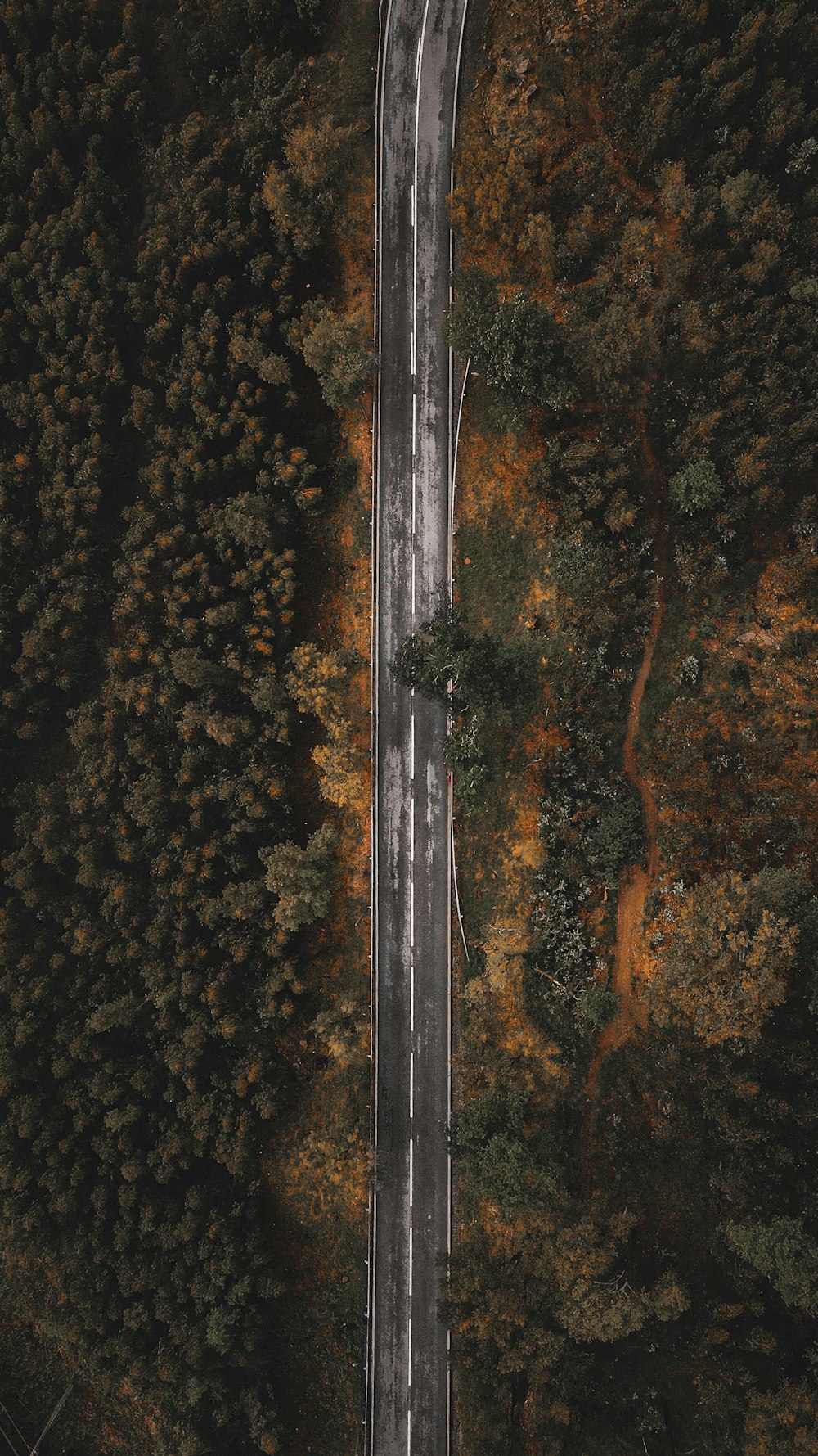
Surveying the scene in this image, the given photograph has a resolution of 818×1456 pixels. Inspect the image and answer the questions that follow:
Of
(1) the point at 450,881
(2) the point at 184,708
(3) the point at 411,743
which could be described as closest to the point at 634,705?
(3) the point at 411,743

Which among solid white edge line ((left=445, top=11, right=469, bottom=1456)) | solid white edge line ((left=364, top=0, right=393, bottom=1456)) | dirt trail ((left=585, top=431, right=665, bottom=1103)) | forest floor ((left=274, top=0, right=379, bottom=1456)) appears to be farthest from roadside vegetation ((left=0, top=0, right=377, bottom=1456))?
dirt trail ((left=585, top=431, right=665, bottom=1103))

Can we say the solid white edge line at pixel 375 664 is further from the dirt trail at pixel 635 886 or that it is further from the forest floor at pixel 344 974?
the dirt trail at pixel 635 886

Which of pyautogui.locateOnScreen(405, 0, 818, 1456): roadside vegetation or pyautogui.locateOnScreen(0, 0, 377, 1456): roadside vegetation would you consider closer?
pyautogui.locateOnScreen(405, 0, 818, 1456): roadside vegetation

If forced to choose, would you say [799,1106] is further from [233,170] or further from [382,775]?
[233,170]

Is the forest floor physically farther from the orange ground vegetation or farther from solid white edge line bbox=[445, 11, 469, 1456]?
solid white edge line bbox=[445, 11, 469, 1456]

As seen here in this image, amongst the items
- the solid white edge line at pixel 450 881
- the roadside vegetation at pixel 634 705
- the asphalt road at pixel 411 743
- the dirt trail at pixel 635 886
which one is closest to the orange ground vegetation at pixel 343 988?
the asphalt road at pixel 411 743

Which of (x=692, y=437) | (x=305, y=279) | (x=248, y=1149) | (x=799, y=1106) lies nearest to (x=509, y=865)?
(x=799, y=1106)

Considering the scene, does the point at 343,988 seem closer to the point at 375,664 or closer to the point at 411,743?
the point at 411,743
